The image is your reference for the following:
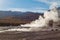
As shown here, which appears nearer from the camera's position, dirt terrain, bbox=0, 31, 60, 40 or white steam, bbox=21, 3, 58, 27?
dirt terrain, bbox=0, 31, 60, 40

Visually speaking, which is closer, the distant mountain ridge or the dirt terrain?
the dirt terrain

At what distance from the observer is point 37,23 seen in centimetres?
2934

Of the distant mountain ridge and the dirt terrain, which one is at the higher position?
the distant mountain ridge

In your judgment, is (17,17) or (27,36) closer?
(27,36)

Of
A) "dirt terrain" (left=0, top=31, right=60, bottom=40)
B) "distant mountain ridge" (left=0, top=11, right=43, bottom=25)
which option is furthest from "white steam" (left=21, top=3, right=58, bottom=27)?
"dirt terrain" (left=0, top=31, right=60, bottom=40)

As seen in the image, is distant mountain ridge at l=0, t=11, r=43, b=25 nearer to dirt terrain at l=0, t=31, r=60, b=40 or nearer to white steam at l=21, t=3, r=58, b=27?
white steam at l=21, t=3, r=58, b=27

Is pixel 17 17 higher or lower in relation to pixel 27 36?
higher

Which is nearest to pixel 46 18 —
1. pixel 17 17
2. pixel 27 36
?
pixel 17 17

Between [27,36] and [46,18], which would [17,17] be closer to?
[46,18]

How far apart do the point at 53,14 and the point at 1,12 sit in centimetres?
722

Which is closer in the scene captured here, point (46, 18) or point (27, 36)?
point (27, 36)

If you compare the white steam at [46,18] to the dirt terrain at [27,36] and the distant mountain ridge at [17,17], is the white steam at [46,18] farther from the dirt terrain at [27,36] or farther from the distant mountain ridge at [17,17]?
the dirt terrain at [27,36]

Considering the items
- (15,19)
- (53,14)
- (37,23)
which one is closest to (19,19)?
(15,19)

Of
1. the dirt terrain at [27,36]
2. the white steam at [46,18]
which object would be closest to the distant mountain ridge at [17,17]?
the white steam at [46,18]
